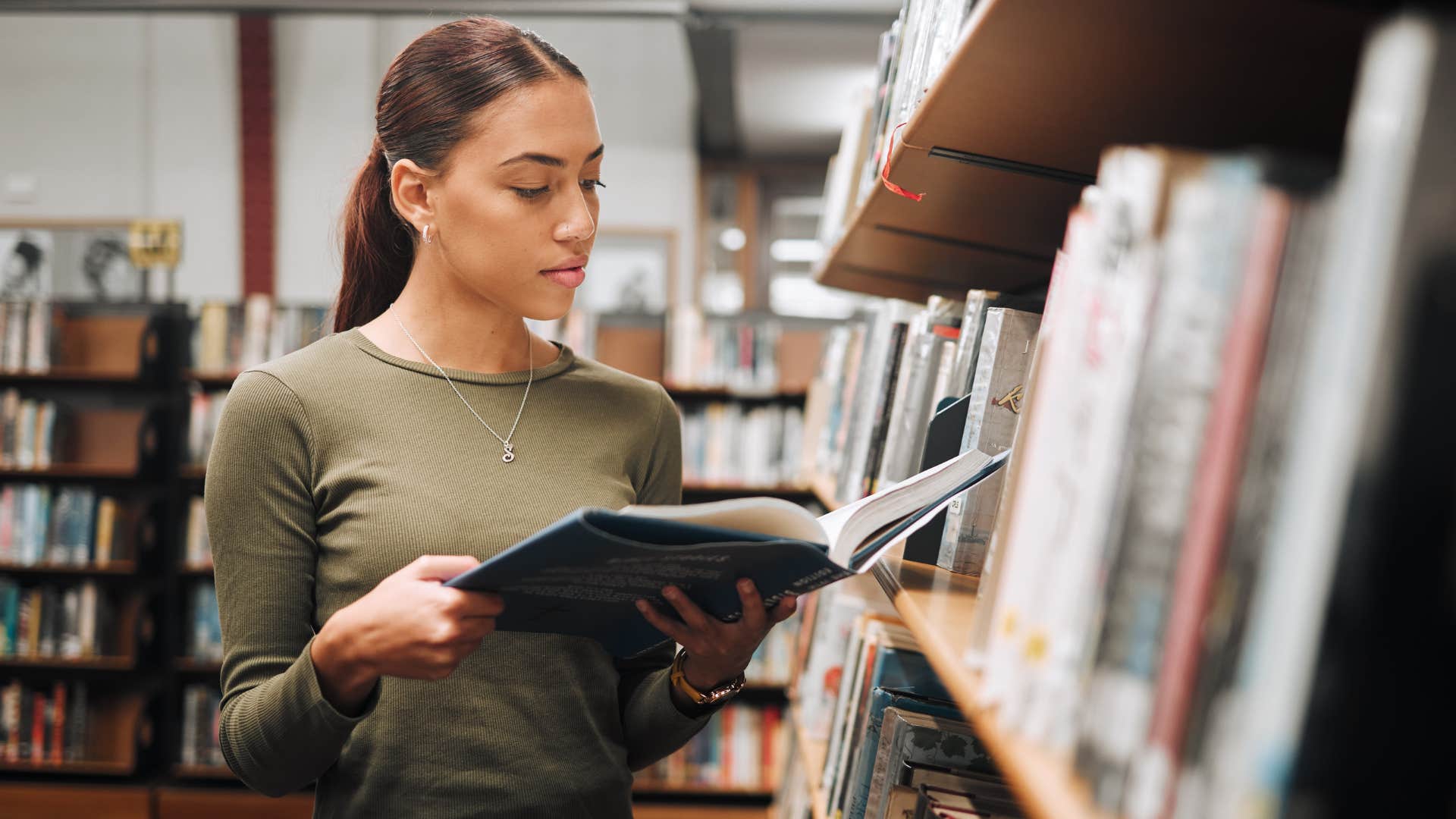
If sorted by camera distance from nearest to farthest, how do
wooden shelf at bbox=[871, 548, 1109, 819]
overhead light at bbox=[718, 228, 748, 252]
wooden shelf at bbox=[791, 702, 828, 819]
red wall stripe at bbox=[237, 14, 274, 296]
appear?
wooden shelf at bbox=[871, 548, 1109, 819]
wooden shelf at bbox=[791, 702, 828, 819]
red wall stripe at bbox=[237, 14, 274, 296]
overhead light at bbox=[718, 228, 748, 252]

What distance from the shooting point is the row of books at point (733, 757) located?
3795 millimetres

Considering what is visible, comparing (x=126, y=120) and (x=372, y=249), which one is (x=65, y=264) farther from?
(x=372, y=249)

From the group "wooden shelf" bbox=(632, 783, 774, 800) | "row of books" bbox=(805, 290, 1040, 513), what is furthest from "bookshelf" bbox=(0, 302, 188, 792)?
"row of books" bbox=(805, 290, 1040, 513)

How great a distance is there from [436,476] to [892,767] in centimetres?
58

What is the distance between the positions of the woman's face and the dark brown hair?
19 millimetres

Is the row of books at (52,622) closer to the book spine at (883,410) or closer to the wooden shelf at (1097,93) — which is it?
the book spine at (883,410)

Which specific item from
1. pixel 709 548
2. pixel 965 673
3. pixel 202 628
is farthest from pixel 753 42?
pixel 965 673

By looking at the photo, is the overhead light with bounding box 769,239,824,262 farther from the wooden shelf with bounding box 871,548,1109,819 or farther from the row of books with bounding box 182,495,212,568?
the wooden shelf with bounding box 871,548,1109,819

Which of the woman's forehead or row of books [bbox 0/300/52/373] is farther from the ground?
the woman's forehead

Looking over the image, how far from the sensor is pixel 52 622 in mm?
3939

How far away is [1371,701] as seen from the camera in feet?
0.98

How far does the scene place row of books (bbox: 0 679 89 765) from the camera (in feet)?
12.9

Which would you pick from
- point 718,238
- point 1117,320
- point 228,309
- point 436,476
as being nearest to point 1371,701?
point 1117,320

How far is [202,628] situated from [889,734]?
12.1ft
